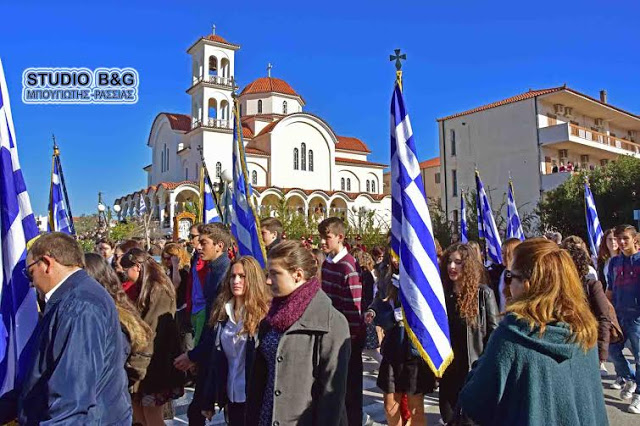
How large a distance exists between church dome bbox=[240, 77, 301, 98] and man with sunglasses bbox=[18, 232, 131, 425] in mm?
60280

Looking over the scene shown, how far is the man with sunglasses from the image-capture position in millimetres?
2598

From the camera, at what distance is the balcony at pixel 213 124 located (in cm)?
5287

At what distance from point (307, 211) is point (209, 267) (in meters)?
45.8

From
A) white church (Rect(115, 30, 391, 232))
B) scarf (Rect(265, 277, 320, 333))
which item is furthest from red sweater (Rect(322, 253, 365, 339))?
white church (Rect(115, 30, 391, 232))

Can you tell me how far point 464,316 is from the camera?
4.79m

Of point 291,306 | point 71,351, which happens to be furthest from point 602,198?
point 71,351

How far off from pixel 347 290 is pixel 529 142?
38.6 metres

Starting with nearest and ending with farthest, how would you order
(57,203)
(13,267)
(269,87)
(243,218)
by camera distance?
(13,267), (243,218), (57,203), (269,87)

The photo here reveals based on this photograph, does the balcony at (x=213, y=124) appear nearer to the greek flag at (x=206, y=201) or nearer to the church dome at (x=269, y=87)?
the church dome at (x=269, y=87)

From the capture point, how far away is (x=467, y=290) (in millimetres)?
4789

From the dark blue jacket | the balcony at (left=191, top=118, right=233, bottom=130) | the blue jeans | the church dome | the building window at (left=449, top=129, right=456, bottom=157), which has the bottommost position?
the blue jeans

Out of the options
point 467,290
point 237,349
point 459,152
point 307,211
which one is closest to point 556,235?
point 467,290

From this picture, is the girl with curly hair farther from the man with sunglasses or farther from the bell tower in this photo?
the bell tower

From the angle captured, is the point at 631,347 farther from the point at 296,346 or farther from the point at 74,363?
the point at 74,363
